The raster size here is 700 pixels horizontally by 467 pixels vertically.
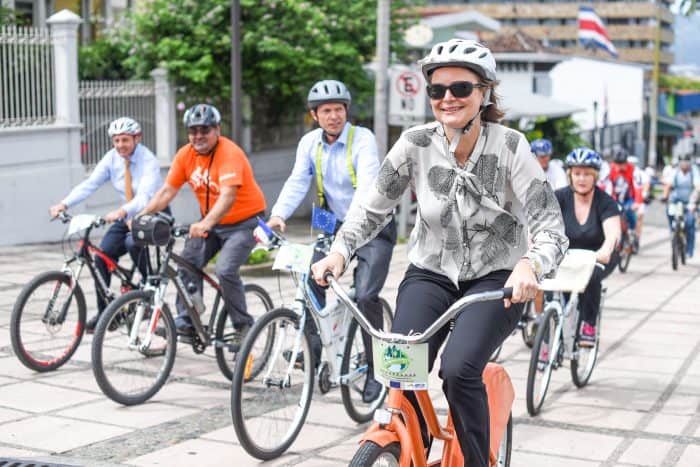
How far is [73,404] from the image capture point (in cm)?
656

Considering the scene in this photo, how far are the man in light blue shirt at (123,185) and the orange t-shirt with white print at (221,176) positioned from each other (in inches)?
23.9

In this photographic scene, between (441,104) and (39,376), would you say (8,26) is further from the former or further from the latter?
(441,104)

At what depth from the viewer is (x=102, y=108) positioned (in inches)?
622

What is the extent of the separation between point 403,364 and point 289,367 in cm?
199

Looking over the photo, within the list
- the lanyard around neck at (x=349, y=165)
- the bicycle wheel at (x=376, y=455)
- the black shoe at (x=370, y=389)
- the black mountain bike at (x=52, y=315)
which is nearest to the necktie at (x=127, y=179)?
the black mountain bike at (x=52, y=315)

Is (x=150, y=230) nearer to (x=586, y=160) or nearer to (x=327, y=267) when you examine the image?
(x=586, y=160)

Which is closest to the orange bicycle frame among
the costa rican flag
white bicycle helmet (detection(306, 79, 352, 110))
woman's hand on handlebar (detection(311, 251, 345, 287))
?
woman's hand on handlebar (detection(311, 251, 345, 287))

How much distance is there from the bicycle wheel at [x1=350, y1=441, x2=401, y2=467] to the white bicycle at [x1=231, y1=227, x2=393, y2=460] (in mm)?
1631

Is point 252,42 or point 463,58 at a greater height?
point 252,42

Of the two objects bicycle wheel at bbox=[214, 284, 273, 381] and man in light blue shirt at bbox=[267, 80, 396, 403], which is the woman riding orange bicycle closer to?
man in light blue shirt at bbox=[267, 80, 396, 403]

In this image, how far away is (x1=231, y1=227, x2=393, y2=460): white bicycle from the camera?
17.8 ft

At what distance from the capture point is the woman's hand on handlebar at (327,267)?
400cm

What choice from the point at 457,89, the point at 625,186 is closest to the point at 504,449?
the point at 457,89

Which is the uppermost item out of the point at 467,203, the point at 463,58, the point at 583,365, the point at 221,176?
the point at 463,58
